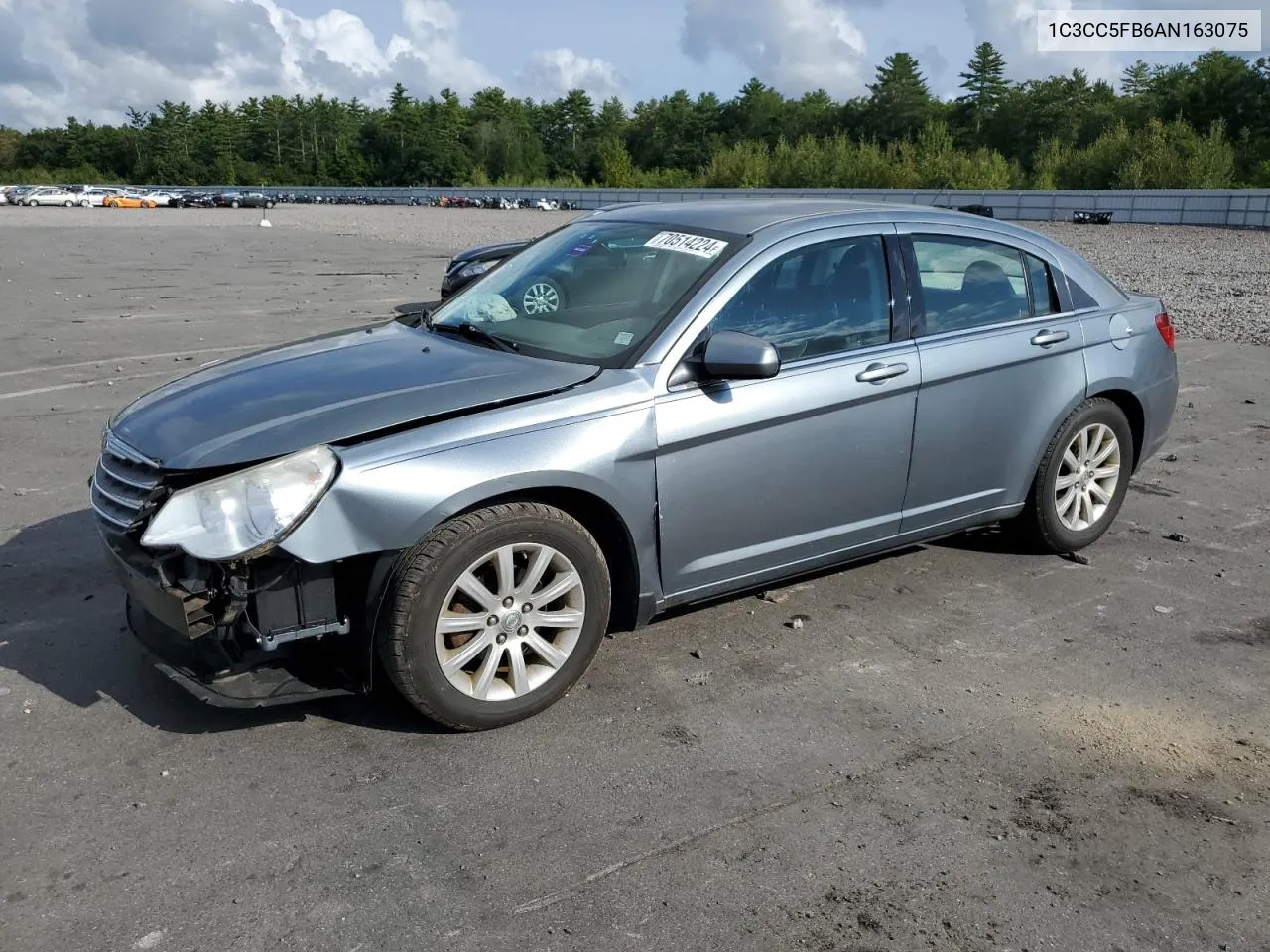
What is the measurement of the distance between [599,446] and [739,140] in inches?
4872

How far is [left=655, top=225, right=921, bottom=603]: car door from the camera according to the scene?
4.12 meters

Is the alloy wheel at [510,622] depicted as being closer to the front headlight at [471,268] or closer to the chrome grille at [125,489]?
the chrome grille at [125,489]

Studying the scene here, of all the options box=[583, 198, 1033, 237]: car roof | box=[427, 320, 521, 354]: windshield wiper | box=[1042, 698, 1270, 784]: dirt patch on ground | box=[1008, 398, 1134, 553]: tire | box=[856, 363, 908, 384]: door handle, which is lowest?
box=[1042, 698, 1270, 784]: dirt patch on ground

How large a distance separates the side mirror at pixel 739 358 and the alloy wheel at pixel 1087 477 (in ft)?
6.91

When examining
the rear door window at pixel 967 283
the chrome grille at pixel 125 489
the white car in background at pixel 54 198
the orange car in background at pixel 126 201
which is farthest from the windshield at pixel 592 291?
the white car in background at pixel 54 198

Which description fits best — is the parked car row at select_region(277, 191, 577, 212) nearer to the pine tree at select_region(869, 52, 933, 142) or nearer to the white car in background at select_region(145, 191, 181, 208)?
the white car in background at select_region(145, 191, 181, 208)

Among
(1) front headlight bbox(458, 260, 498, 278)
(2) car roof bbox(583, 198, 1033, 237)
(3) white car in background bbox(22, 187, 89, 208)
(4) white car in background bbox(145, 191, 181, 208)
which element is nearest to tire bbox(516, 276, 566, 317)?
(2) car roof bbox(583, 198, 1033, 237)

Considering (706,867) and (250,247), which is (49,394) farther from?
(250,247)

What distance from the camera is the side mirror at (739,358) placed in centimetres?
398

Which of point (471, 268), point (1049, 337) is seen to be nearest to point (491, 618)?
point (1049, 337)

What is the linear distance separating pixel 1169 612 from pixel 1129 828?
6.28 ft

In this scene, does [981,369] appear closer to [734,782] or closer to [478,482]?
[734,782]

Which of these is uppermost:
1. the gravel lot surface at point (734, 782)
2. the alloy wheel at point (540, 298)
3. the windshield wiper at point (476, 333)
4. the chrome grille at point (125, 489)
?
the alloy wheel at point (540, 298)

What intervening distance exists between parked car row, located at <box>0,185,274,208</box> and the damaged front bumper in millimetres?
70520
